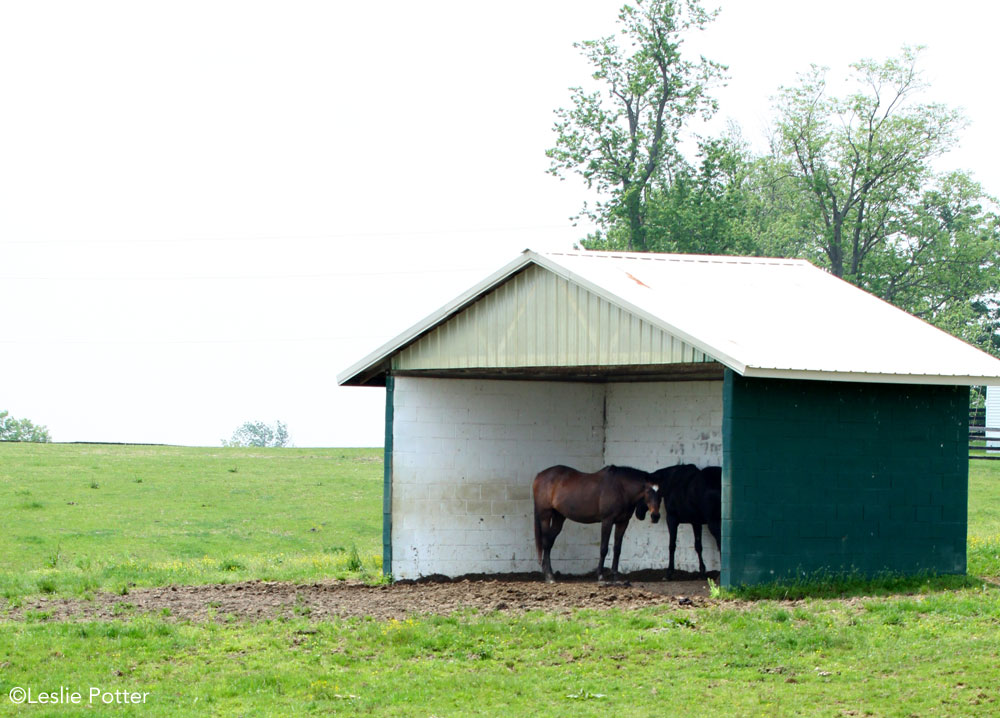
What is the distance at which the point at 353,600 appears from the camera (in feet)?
48.4

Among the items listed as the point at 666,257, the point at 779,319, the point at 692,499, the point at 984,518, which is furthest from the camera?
the point at 984,518

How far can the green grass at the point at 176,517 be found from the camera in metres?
18.3

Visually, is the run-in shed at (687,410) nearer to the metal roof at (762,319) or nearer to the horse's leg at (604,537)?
the metal roof at (762,319)

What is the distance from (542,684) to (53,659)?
449 centimetres

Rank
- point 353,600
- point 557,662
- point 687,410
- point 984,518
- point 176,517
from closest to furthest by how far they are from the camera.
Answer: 1. point 557,662
2. point 353,600
3. point 687,410
4. point 984,518
5. point 176,517

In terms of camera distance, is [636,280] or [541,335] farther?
[636,280]

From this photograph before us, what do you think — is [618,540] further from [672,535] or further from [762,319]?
[762,319]

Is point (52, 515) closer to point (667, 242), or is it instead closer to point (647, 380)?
point (647, 380)

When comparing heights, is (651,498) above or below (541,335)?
below

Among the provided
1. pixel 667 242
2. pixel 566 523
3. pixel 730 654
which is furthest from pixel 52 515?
pixel 667 242

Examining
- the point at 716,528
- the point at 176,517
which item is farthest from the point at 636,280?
the point at 176,517

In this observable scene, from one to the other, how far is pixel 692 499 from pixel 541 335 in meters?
3.18

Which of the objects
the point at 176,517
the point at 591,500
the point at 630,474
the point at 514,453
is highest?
the point at 514,453

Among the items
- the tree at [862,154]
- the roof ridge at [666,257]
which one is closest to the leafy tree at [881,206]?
the tree at [862,154]
